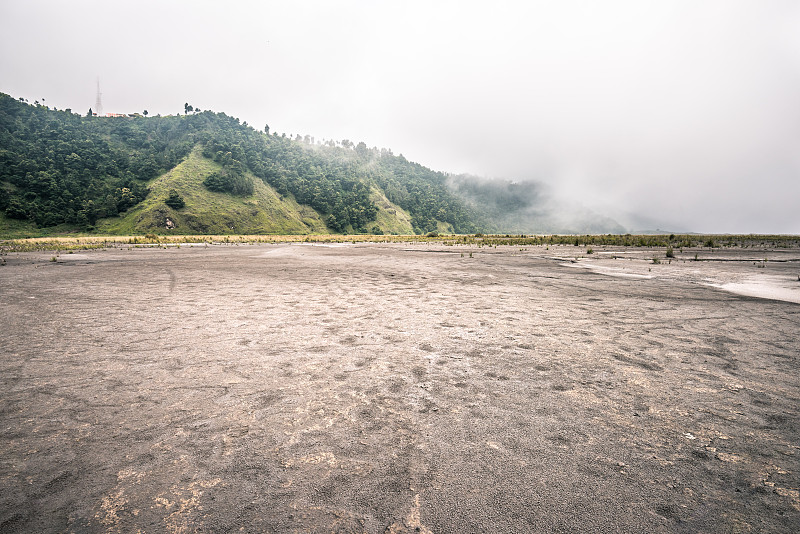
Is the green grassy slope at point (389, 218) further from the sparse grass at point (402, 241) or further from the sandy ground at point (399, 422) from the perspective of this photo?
the sandy ground at point (399, 422)

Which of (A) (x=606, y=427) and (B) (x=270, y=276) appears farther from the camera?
(B) (x=270, y=276)

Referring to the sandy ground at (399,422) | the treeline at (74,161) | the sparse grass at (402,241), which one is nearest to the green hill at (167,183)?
the treeline at (74,161)

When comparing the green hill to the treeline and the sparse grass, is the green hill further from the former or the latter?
the sparse grass

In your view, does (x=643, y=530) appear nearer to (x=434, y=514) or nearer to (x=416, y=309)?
(x=434, y=514)

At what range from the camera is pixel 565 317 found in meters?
8.07

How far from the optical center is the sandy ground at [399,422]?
2.41 m

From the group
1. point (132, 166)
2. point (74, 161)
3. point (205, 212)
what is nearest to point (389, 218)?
point (205, 212)

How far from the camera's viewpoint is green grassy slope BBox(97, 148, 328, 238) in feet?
304

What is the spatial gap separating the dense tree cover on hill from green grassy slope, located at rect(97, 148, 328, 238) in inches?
171

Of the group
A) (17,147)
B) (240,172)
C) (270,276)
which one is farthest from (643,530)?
(17,147)

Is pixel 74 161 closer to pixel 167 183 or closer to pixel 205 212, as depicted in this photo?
pixel 167 183

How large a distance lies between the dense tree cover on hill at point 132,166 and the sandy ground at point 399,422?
12361 cm

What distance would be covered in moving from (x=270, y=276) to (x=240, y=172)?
130558 mm

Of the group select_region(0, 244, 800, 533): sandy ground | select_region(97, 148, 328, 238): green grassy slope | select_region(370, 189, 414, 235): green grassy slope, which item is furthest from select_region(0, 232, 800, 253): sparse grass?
select_region(370, 189, 414, 235): green grassy slope
